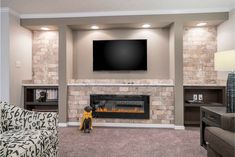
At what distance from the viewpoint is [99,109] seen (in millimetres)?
4531

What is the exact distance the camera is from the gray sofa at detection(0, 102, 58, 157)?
1952 mm

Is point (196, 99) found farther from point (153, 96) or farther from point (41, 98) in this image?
point (41, 98)

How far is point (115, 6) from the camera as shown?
4.05 metres

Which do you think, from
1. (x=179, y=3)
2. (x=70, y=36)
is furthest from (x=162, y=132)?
(x=70, y=36)

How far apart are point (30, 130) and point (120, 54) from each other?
2.96 metres

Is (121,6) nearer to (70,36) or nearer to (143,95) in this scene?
(70,36)

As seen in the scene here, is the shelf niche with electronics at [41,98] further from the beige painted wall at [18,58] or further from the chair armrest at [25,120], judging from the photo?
the chair armrest at [25,120]

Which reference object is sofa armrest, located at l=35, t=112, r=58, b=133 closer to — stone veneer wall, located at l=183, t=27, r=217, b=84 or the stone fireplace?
the stone fireplace

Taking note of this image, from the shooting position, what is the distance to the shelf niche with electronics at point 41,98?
4.61 meters

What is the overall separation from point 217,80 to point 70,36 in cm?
364

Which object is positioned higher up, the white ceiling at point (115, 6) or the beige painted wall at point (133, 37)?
the white ceiling at point (115, 6)

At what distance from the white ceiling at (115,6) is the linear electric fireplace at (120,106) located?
1889 millimetres

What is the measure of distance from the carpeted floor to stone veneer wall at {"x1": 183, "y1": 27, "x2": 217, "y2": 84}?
4.14ft

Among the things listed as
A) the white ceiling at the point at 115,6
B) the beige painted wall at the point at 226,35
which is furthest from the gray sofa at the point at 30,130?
the beige painted wall at the point at 226,35
